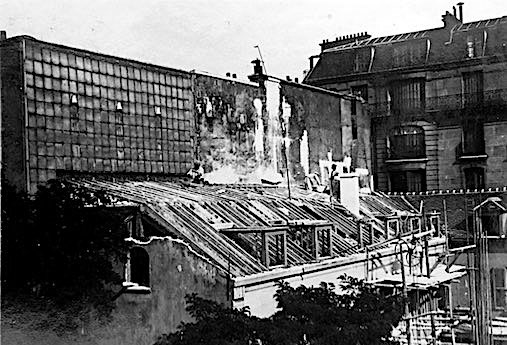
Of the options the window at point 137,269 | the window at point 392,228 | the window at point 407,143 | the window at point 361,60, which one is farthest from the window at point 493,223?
the window at point 137,269

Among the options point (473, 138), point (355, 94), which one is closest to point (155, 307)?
point (473, 138)

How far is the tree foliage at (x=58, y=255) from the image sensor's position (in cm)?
622

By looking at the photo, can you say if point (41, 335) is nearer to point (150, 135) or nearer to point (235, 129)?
point (150, 135)

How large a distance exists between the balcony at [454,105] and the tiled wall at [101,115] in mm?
4007

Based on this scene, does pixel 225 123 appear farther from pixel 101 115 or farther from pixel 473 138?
pixel 473 138

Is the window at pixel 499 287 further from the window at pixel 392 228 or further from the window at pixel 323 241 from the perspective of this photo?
the window at pixel 323 241

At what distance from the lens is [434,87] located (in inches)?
469

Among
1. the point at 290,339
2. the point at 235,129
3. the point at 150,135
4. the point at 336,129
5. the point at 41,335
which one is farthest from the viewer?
the point at 336,129

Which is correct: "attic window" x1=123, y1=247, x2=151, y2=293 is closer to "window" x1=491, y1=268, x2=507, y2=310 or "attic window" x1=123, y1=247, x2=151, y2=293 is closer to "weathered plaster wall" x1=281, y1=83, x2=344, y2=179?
"window" x1=491, y1=268, x2=507, y2=310

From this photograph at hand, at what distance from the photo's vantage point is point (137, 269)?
22.6ft

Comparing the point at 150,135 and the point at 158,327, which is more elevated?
the point at 150,135

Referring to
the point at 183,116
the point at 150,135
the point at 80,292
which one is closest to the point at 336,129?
the point at 183,116

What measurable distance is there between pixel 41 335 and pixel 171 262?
1538mm

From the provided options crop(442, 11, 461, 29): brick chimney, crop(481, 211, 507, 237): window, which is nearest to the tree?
crop(442, 11, 461, 29): brick chimney
